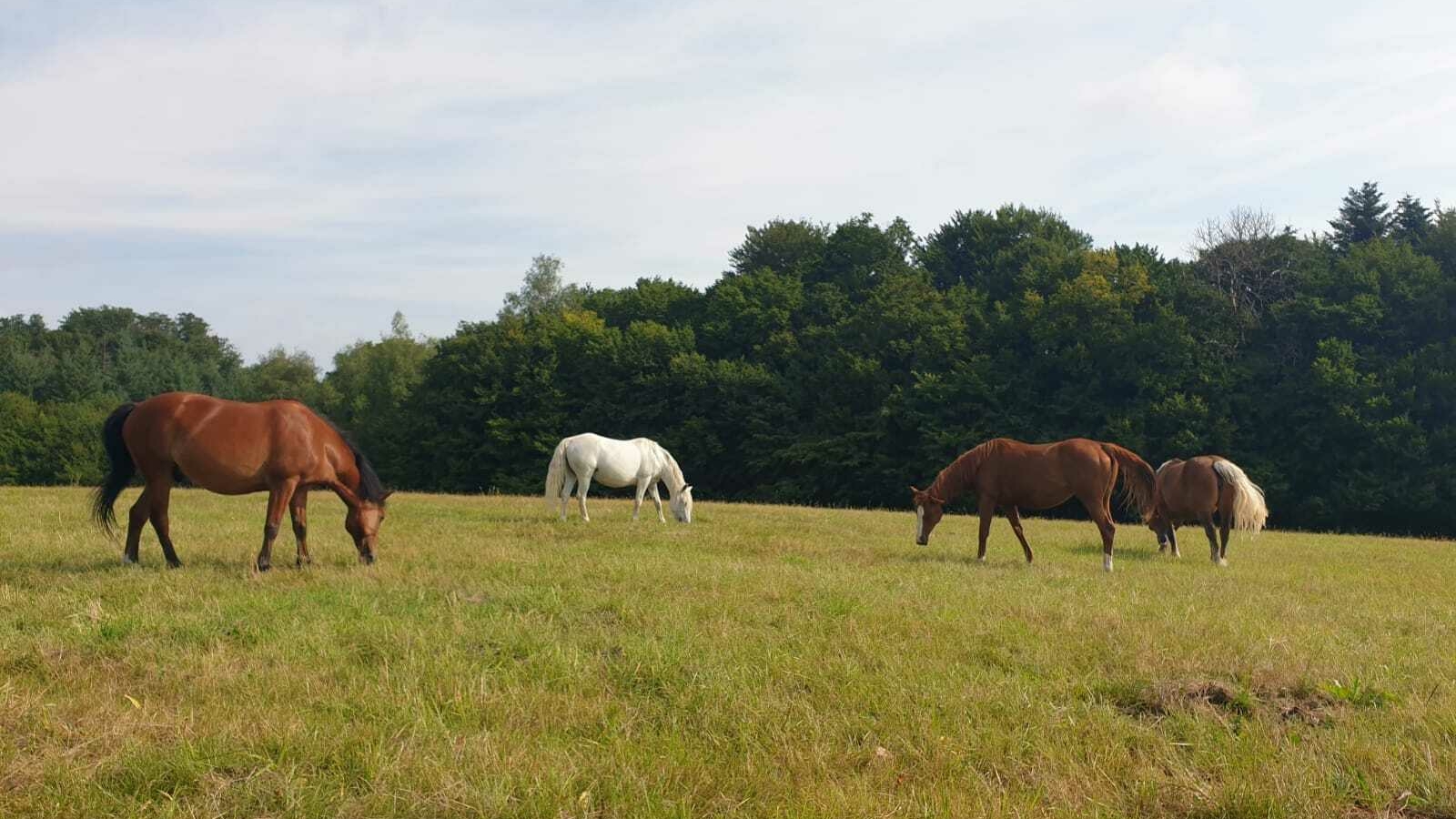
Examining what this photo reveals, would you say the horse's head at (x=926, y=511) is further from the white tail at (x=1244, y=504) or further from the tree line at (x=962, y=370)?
the tree line at (x=962, y=370)

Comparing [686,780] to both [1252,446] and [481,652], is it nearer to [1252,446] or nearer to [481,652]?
[481,652]

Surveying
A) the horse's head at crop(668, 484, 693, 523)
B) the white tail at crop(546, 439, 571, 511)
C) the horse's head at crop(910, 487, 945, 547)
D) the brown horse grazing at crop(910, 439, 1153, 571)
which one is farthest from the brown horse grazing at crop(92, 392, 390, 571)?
the horse's head at crop(668, 484, 693, 523)

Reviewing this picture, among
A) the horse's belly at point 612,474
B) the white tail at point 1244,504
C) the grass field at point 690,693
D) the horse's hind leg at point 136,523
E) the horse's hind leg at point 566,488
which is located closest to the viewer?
the grass field at point 690,693

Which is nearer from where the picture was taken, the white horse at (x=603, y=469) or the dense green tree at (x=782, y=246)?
the white horse at (x=603, y=469)

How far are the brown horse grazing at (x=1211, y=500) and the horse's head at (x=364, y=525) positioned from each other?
11519mm

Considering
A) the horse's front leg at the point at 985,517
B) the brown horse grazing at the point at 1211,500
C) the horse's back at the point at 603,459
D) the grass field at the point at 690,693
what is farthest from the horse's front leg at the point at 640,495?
the brown horse grazing at the point at 1211,500

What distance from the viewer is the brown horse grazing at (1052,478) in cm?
1466

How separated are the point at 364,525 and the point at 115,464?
2686mm

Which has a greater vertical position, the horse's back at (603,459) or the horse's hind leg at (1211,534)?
the horse's back at (603,459)

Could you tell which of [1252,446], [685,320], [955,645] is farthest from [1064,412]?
[955,645]

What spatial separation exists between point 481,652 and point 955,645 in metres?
3.66

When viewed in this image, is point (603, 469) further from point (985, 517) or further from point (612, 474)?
point (985, 517)

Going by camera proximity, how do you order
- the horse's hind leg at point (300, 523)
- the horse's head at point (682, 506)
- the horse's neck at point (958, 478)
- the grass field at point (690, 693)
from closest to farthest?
1. the grass field at point (690, 693)
2. the horse's hind leg at point (300, 523)
3. the horse's neck at point (958, 478)
4. the horse's head at point (682, 506)

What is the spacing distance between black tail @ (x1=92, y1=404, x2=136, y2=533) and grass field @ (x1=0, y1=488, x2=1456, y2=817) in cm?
66
